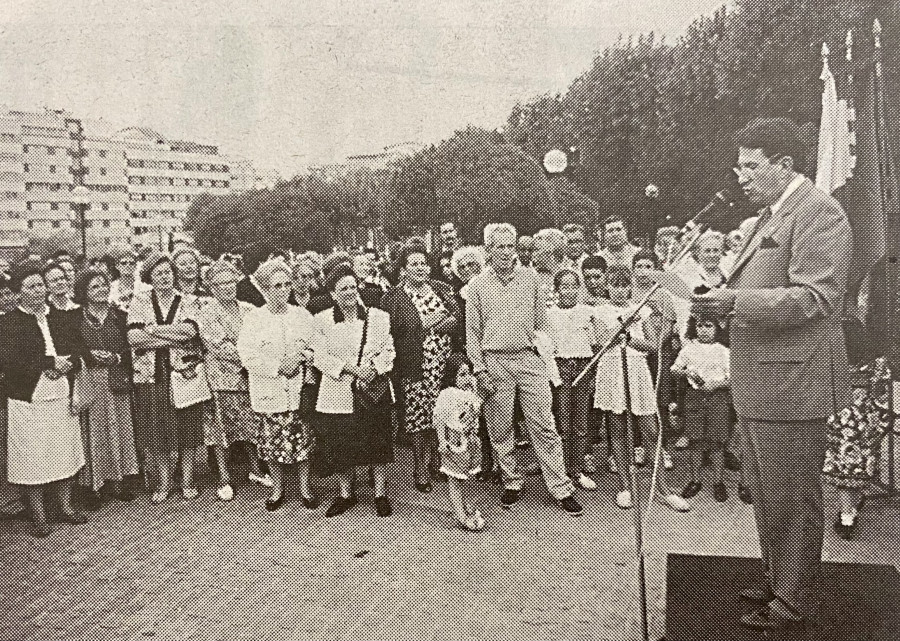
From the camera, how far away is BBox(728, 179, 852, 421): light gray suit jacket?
7.88ft

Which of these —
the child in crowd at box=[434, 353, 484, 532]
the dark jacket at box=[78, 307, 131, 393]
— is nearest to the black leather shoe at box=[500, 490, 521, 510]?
the child in crowd at box=[434, 353, 484, 532]

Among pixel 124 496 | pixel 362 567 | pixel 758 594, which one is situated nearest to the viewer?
pixel 758 594

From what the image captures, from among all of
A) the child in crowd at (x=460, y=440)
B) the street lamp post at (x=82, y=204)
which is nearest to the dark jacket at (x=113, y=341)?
the street lamp post at (x=82, y=204)

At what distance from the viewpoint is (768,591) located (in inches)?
108

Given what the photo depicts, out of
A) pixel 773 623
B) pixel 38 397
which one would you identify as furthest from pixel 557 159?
pixel 773 623

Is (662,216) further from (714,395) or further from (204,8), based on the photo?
(204,8)

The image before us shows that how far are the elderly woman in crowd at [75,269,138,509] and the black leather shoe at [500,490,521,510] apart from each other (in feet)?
7.45

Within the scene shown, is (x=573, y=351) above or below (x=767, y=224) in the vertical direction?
below

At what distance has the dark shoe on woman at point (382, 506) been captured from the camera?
4.32 metres

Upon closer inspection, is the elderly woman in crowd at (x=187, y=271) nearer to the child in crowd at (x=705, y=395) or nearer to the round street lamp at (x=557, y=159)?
the child in crowd at (x=705, y=395)

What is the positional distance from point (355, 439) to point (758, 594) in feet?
7.75

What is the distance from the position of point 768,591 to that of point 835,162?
201 cm

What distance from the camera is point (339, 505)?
4.41 meters

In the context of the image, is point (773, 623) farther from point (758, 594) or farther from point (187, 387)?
point (187, 387)
